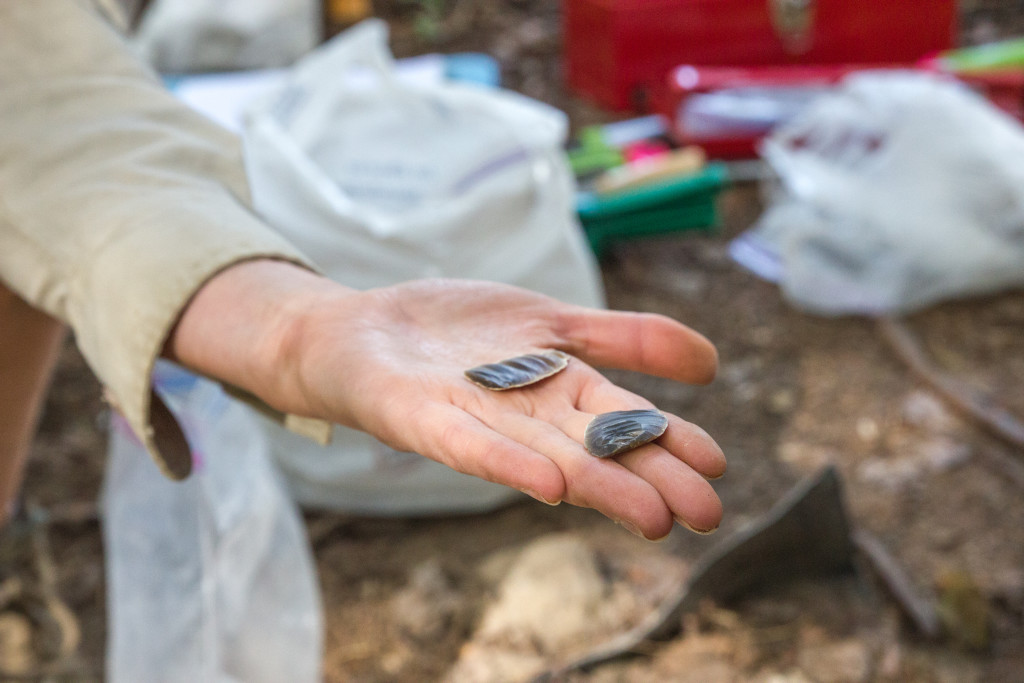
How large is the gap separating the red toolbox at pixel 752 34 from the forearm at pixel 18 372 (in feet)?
6.74

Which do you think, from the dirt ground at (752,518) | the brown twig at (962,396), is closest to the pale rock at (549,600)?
the dirt ground at (752,518)

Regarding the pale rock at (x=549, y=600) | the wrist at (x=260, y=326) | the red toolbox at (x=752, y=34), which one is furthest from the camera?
the red toolbox at (x=752, y=34)

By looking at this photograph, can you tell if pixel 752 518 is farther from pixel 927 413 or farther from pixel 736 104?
pixel 736 104

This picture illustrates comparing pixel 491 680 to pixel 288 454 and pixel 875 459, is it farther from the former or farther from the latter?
pixel 875 459

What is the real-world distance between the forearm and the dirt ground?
1.08 ft

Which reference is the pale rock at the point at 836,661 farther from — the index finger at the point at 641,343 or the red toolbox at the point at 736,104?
the red toolbox at the point at 736,104

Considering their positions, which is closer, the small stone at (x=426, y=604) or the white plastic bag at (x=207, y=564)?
the white plastic bag at (x=207, y=564)

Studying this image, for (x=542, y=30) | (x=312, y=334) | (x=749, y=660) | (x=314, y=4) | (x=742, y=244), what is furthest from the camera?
(x=542, y=30)

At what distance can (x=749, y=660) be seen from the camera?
1358mm

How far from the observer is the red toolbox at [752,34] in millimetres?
2795

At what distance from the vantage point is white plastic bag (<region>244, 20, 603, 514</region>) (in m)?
1.61

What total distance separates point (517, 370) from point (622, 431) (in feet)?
0.45

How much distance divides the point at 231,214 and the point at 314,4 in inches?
97.8

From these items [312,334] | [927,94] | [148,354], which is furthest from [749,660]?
[927,94]
